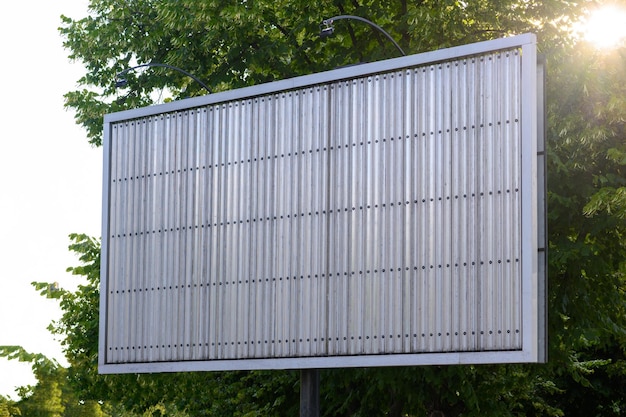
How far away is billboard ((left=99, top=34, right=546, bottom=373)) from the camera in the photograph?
1600cm

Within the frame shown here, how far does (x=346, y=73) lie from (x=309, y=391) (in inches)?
173

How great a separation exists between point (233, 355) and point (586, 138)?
284 inches

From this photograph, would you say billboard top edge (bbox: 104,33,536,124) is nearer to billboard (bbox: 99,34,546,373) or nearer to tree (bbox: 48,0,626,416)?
billboard (bbox: 99,34,546,373)

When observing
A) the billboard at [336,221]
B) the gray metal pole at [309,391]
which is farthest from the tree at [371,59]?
the gray metal pole at [309,391]

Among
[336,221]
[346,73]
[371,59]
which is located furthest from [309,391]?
[371,59]

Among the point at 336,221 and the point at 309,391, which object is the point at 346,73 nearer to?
the point at 336,221

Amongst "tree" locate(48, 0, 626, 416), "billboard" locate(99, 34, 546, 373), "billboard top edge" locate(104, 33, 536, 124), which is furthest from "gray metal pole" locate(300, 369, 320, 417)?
"tree" locate(48, 0, 626, 416)

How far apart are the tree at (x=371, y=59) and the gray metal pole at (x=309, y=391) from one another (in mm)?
5518

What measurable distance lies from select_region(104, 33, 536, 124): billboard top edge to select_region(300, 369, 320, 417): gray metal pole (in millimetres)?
3912

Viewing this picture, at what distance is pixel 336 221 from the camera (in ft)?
57.3

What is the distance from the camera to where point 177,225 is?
63.3 feet

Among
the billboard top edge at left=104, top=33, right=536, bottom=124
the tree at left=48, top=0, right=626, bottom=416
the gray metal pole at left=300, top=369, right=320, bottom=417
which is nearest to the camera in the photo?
the billboard top edge at left=104, top=33, right=536, bottom=124

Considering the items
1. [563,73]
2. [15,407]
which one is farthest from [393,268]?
[15,407]

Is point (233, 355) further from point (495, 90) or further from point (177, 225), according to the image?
point (495, 90)
